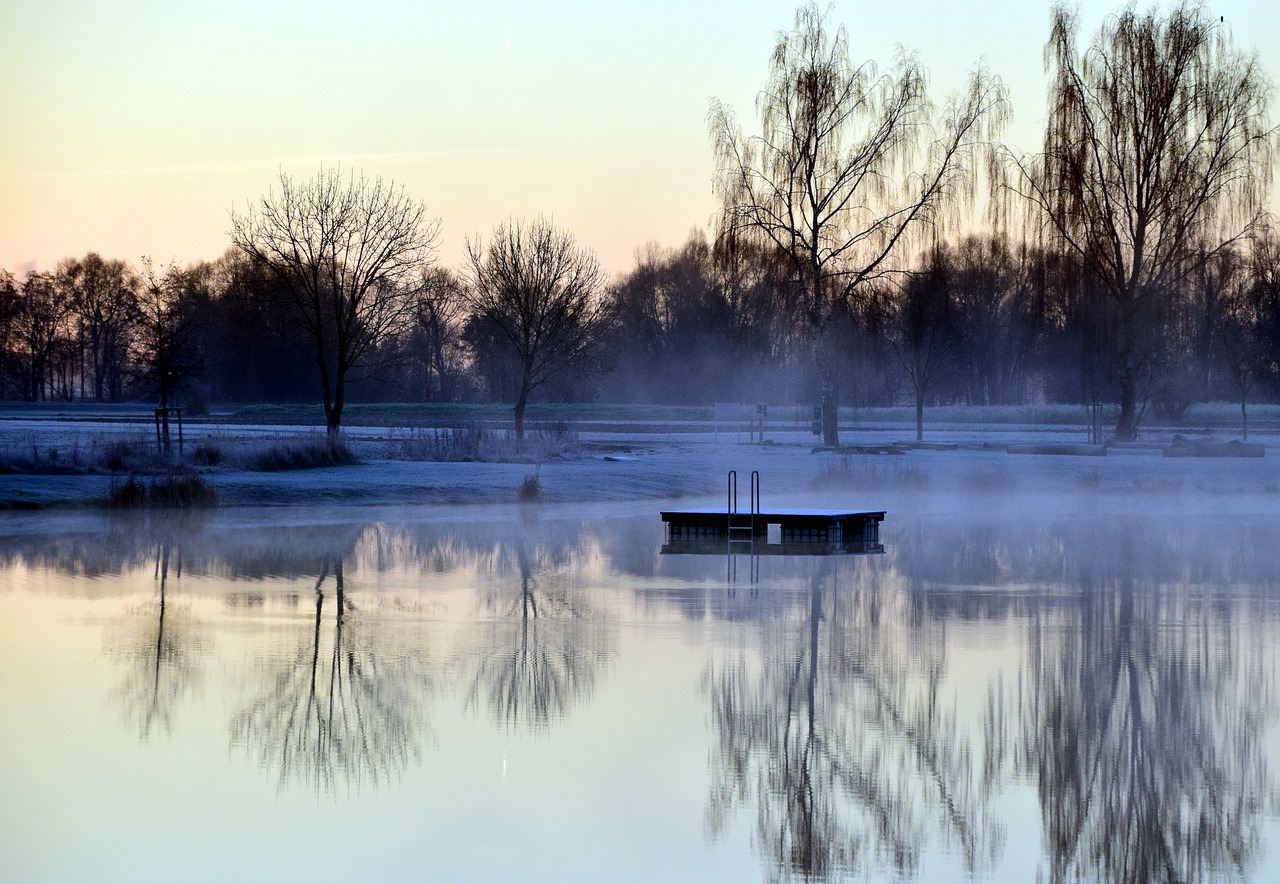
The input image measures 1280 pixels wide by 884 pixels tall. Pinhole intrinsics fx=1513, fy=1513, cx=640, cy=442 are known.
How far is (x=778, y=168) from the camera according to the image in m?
38.2

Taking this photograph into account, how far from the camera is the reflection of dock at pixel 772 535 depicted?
64.3 ft

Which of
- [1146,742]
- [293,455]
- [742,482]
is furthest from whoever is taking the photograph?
[742,482]

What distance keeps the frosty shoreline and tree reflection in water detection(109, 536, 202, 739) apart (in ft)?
29.5

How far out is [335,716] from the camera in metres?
9.11

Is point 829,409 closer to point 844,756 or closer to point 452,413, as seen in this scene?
point 452,413

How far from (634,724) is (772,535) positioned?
12.6 m

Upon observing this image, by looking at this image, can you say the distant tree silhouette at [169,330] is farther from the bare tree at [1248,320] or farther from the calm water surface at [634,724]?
the bare tree at [1248,320]

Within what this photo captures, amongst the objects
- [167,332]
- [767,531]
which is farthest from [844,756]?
[167,332]

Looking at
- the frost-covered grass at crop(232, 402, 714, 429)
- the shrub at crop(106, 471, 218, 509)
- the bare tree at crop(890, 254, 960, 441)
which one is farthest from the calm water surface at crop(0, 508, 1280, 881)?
the frost-covered grass at crop(232, 402, 714, 429)

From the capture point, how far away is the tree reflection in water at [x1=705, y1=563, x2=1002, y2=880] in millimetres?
6801

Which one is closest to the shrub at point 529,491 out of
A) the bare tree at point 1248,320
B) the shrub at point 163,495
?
the shrub at point 163,495

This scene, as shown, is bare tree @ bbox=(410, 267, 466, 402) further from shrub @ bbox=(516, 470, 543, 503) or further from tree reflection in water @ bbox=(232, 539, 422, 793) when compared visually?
tree reflection in water @ bbox=(232, 539, 422, 793)

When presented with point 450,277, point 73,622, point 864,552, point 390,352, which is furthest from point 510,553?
point 450,277

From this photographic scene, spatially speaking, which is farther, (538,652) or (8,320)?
(8,320)
